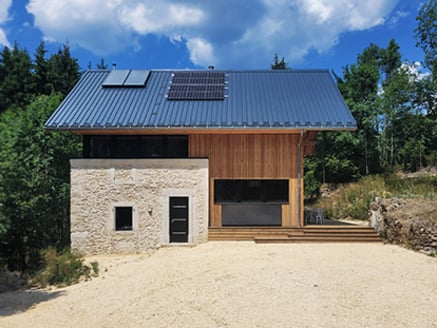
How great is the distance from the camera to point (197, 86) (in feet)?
→ 44.6

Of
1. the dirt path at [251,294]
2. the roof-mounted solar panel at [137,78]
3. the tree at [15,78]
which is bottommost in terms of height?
the dirt path at [251,294]

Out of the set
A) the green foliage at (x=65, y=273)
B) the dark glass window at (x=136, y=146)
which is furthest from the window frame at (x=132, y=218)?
the dark glass window at (x=136, y=146)

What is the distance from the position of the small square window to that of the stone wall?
0.17 m

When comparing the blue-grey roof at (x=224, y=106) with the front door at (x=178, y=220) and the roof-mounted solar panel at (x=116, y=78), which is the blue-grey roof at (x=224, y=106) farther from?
the front door at (x=178, y=220)

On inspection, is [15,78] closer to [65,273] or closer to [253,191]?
[65,273]

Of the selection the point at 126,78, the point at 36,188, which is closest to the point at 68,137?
the point at 36,188

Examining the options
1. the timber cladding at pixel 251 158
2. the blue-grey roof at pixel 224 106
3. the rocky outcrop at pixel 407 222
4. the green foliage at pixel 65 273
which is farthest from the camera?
the timber cladding at pixel 251 158

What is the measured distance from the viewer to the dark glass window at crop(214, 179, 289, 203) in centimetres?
1159

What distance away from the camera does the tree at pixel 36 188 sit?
12016mm

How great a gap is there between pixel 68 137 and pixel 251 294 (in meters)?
14.8

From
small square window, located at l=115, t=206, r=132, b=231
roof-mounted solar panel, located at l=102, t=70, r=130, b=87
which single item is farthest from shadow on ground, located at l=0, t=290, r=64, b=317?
roof-mounted solar panel, located at l=102, t=70, r=130, b=87

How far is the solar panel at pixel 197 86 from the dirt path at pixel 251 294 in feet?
21.9

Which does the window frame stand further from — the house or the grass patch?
the grass patch

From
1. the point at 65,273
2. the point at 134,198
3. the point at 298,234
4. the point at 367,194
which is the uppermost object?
the point at 134,198
